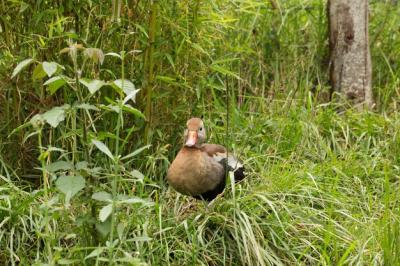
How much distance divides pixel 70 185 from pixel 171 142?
1708 mm

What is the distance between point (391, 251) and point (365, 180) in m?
1.09

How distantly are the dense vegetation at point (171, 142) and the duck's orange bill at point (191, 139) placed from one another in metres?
0.22

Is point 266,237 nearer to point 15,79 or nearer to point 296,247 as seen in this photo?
point 296,247

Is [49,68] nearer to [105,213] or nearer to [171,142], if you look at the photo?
[105,213]

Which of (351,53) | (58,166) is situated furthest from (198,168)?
(351,53)

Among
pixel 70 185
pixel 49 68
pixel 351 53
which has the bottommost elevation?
pixel 351 53

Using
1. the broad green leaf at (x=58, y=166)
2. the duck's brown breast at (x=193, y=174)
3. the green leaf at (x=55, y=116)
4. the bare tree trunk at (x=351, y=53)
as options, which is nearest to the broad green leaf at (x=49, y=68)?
the green leaf at (x=55, y=116)

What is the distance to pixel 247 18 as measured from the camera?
238 inches

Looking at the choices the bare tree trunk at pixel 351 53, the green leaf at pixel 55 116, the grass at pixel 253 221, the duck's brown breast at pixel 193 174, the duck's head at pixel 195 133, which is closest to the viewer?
the green leaf at pixel 55 116

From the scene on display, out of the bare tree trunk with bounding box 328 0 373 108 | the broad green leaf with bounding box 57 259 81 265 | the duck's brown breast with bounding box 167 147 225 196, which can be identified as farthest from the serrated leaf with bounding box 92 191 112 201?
the bare tree trunk with bounding box 328 0 373 108

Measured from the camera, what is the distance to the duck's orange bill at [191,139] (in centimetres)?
411

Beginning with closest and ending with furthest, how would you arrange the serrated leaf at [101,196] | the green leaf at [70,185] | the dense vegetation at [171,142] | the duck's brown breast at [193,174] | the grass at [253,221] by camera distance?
the green leaf at [70,185] < the serrated leaf at [101,196] < the dense vegetation at [171,142] < the grass at [253,221] < the duck's brown breast at [193,174]

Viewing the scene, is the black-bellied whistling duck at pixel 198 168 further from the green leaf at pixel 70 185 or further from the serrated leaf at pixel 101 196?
the green leaf at pixel 70 185

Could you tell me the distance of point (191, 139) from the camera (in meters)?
4.14
